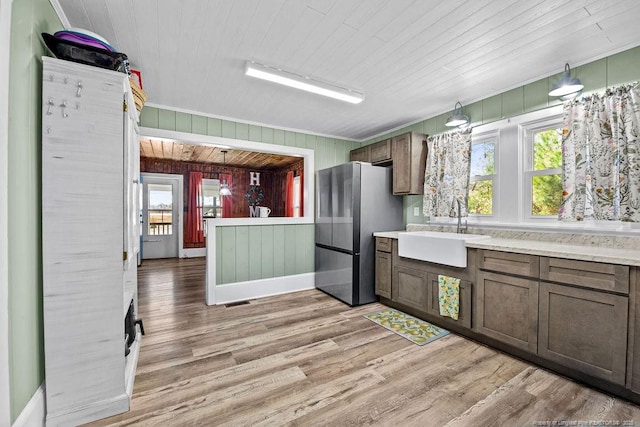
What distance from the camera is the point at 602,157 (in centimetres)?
216

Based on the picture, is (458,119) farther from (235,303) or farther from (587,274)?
(235,303)

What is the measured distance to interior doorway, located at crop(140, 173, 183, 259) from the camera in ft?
22.3

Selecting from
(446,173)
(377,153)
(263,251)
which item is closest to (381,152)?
(377,153)

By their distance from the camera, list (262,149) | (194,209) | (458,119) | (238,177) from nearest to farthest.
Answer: (458,119)
(262,149)
(194,209)
(238,177)

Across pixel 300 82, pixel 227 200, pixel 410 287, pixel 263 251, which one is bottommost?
pixel 410 287

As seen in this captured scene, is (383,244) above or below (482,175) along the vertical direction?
below

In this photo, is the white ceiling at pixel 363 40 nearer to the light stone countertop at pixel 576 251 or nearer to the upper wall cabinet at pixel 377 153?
the upper wall cabinet at pixel 377 153

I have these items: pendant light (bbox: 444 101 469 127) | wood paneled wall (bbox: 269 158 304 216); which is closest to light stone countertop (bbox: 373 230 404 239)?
pendant light (bbox: 444 101 469 127)

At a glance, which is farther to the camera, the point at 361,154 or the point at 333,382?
the point at 361,154

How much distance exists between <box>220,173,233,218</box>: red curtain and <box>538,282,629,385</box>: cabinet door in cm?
696

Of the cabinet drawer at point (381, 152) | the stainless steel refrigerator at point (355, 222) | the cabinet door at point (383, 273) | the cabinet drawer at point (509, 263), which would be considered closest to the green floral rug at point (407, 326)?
the cabinet door at point (383, 273)

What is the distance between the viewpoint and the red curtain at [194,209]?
7156 millimetres
